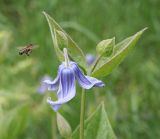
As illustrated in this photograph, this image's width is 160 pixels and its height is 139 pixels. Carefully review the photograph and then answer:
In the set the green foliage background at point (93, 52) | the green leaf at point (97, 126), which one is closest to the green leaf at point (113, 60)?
the green leaf at point (97, 126)

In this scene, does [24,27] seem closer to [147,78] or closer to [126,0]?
[126,0]

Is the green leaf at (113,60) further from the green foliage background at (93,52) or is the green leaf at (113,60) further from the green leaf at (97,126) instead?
the green foliage background at (93,52)

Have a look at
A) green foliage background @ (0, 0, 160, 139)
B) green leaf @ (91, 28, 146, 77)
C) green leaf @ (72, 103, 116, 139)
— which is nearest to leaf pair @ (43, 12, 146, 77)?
green leaf @ (91, 28, 146, 77)

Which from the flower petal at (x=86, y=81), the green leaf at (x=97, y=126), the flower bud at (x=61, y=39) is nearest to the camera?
the flower petal at (x=86, y=81)

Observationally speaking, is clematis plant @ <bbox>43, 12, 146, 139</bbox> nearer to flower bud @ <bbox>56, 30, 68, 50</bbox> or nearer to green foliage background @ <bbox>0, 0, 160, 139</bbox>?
flower bud @ <bbox>56, 30, 68, 50</bbox>

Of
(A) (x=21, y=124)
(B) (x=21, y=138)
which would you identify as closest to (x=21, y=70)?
(B) (x=21, y=138)

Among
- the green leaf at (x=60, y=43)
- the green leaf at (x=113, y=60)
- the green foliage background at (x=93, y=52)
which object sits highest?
the green leaf at (x=60, y=43)

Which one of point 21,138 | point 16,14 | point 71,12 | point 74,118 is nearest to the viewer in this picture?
point 74,118
